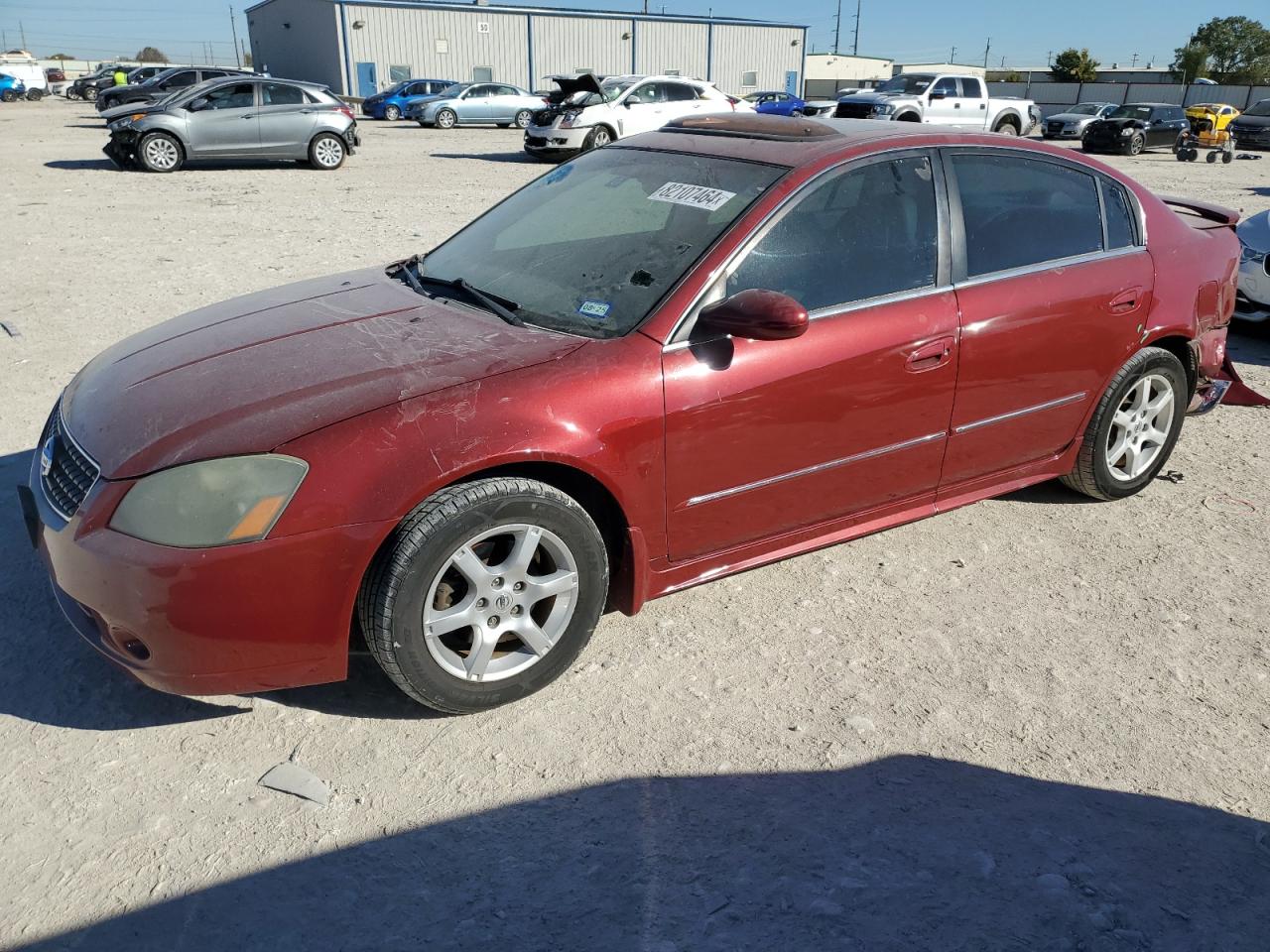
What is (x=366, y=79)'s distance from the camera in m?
44.8

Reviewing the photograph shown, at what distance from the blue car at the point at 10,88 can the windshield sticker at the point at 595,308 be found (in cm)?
5179

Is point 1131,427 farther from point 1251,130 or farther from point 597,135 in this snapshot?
point 1251,130

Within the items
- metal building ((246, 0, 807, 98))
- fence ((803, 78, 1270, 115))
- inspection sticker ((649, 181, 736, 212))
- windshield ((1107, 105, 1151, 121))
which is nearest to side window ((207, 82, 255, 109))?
inspection sticker ((649, 181, 736, 212))

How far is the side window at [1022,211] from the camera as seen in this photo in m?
3.78

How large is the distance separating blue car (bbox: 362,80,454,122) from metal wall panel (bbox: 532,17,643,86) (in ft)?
45.0

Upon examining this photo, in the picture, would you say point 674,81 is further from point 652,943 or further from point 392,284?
point 652,943

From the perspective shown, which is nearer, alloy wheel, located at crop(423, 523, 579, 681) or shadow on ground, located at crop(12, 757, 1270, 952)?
shadow on ground, located at crop(12, 757, 1270, 952)

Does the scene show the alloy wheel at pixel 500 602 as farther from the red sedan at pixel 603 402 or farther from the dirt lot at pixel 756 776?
the dirt lot at pixel 756 776

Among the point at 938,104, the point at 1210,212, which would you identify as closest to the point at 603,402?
the point at 1210,212

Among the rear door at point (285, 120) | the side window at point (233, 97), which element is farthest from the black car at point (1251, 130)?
the side window at point (233, 97)

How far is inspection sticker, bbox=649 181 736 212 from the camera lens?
3.46 metres

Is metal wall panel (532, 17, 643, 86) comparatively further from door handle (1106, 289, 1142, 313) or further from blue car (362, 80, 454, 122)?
door handle (1106, 289, 1142, 313)

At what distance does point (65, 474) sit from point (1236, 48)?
91.1m

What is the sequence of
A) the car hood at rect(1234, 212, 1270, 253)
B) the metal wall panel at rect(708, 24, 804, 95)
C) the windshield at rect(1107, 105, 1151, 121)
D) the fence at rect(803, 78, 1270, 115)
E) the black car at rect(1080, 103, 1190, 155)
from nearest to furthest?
the car hood at rect(1234, 212, 1270, 253), the black car at rect(1080, 103, 1190, 155), the windshield at rect(1107, 105, 1151, 121), the fence at rect(803, 78, 1270, 115), the metal wall panel at rect(708, 24, 804, 95)
